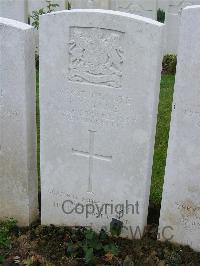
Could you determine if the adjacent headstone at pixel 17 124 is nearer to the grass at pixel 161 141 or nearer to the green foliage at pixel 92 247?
the green foliage at pixel 92 247

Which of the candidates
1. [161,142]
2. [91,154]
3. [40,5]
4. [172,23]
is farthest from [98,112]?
[40,5]

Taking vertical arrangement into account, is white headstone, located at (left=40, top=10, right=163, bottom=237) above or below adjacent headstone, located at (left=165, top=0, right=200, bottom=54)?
below

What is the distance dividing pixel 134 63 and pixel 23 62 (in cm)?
95

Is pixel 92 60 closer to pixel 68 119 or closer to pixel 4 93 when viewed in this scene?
pixel 68 119

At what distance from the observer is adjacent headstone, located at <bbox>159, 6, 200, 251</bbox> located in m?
3.39

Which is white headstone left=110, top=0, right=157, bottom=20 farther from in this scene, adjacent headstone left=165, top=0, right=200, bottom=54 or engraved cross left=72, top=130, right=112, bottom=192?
engraved cross left=72, top=130, right=112, bottom=192

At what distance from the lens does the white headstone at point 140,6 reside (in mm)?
10055

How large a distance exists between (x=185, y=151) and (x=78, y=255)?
4.24ft

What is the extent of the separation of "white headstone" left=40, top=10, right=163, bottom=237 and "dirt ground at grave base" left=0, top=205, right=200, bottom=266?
0.16m

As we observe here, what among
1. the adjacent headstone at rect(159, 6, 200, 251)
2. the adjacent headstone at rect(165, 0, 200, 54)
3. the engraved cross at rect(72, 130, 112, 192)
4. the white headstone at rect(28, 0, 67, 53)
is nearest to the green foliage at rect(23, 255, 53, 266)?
the engraved cross at rect(72, 130, 112, 192)

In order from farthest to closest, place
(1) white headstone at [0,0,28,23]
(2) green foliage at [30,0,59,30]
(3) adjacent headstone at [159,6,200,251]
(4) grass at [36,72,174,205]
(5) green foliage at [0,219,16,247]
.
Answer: (1) white headstone at [0,0,28,23]
(2) green foliage at [30,0,59,30]
(4) grass at [36,72,174,205]
(5) green foliage at [0,219,16,247]
(3) adjacent headstone at [159,6,200,251]

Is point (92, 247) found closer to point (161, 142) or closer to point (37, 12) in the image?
point (161, 142)

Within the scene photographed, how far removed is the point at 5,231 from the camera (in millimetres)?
4258

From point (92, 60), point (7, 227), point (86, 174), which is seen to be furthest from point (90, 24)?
point (7, 227)
